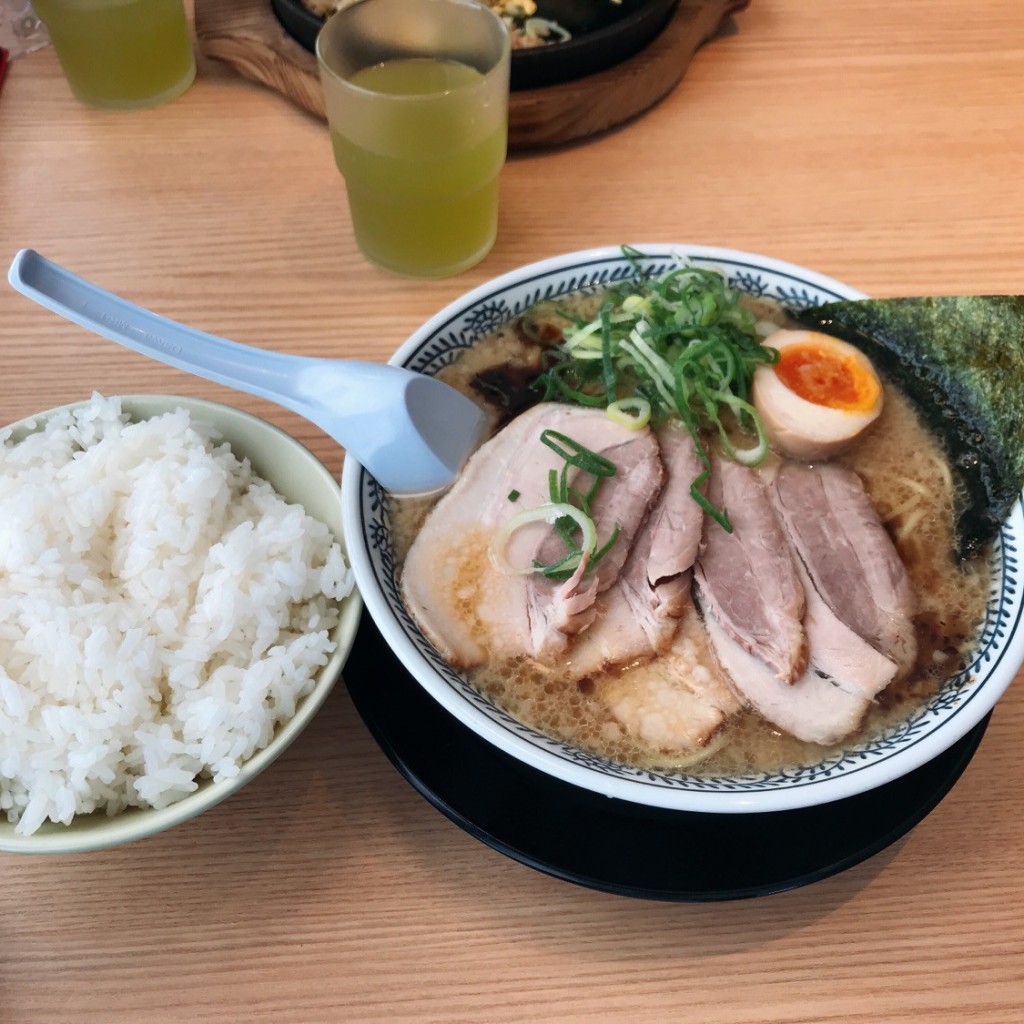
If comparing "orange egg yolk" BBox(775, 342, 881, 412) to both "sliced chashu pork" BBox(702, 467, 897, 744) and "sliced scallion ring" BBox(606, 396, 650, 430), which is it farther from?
"sliced chashu pork" BBox(702, 467, 897, 744)

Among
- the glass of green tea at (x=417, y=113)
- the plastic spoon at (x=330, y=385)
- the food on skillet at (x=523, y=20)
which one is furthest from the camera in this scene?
the food on skillet at (x=523, y=20)

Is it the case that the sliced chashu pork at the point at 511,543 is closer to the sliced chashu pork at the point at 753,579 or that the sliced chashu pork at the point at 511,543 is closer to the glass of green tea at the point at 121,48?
the sliced chashu pork at the point at 753,579

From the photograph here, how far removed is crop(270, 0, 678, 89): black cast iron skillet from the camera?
65.6 inches

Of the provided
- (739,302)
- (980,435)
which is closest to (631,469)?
(739,302)

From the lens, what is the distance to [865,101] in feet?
6.51

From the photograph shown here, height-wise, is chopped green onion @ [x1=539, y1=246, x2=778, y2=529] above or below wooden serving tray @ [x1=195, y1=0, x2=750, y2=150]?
below

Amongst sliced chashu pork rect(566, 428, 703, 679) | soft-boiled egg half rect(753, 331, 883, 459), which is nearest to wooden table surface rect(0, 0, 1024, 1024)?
sliced chashu pork rect(566, 428, 703, 679)

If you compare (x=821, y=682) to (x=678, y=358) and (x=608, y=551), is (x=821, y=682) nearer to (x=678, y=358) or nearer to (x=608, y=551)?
(x=608, y=551)

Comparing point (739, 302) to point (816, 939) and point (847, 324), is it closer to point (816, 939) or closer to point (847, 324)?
point (847, 324)

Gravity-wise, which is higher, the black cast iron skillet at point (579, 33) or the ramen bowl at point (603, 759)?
the black cast iron skillet at point (579, 33)

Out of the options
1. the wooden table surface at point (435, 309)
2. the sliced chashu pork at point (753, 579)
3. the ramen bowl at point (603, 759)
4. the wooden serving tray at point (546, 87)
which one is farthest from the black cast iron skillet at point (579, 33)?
the sliced chashu pork at point (753, 579)

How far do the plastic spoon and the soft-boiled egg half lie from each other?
1.44 feet

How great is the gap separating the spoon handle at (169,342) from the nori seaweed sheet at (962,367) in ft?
2.59

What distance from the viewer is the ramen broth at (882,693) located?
1.01 m
